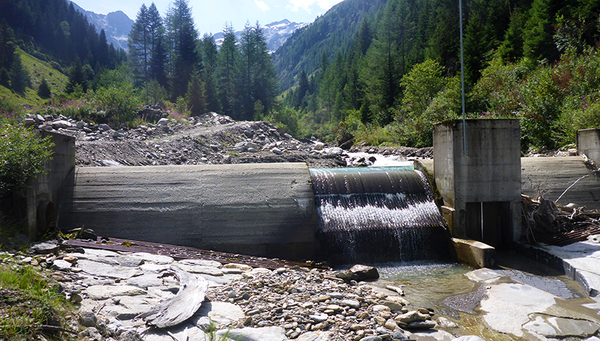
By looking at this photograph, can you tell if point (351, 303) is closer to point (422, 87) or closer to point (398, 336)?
point (398, 336)

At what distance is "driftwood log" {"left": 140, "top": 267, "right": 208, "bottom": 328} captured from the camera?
12.4 ft

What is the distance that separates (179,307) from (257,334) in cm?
96

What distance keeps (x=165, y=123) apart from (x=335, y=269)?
18648mm

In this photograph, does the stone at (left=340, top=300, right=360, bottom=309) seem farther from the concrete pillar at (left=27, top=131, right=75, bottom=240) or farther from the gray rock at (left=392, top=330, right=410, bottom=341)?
the concrete pillar at (left=27, top=131, right=75, bottom=240)

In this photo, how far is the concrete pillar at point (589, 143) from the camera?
10321 millimetres

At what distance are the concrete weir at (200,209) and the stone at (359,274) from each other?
1546 mm

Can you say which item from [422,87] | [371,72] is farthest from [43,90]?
[422,87]

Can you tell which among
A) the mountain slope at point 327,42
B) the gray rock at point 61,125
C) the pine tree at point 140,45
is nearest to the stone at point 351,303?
the gray rock at point 61,125

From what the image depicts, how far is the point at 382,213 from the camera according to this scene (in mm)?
8914

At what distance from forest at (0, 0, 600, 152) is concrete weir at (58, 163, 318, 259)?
32.8 ft

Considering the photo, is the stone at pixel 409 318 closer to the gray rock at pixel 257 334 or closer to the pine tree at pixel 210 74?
the gray rock at pixel 257 334

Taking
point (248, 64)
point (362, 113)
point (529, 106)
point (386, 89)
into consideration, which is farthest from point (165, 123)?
point (362, 113)

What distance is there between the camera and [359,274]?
6.77 metres

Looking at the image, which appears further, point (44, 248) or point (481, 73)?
point (481, 73)
